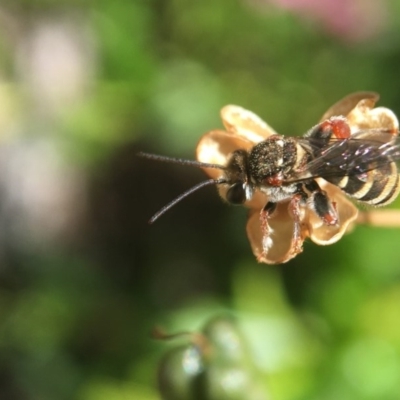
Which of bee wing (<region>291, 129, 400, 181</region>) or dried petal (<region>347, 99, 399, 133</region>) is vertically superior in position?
dried petal (<region>347, 99, 399, 133</region>)

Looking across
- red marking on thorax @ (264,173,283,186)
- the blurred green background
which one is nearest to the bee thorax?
red marking on thorax @ (264,173,283,186)

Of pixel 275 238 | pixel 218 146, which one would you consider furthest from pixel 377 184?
pixel 218 146

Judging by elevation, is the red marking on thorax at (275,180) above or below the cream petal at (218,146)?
below

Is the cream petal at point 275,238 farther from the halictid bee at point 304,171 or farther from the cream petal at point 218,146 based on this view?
the cream petal at point 218,146

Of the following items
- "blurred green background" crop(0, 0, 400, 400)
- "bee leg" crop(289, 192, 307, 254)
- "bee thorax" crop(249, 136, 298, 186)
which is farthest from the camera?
"blurred green background" crop(0, 0, 400, 400)

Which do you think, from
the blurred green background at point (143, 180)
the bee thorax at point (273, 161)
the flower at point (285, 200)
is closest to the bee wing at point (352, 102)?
the flower at point (285, 200)

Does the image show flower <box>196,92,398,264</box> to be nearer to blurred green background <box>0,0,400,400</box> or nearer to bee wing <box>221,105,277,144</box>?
bee wing <box>221,105,277,144</box>

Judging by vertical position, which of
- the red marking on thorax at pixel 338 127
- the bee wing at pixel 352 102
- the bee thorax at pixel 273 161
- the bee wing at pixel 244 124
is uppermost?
the bee wing at pixel 244 124
